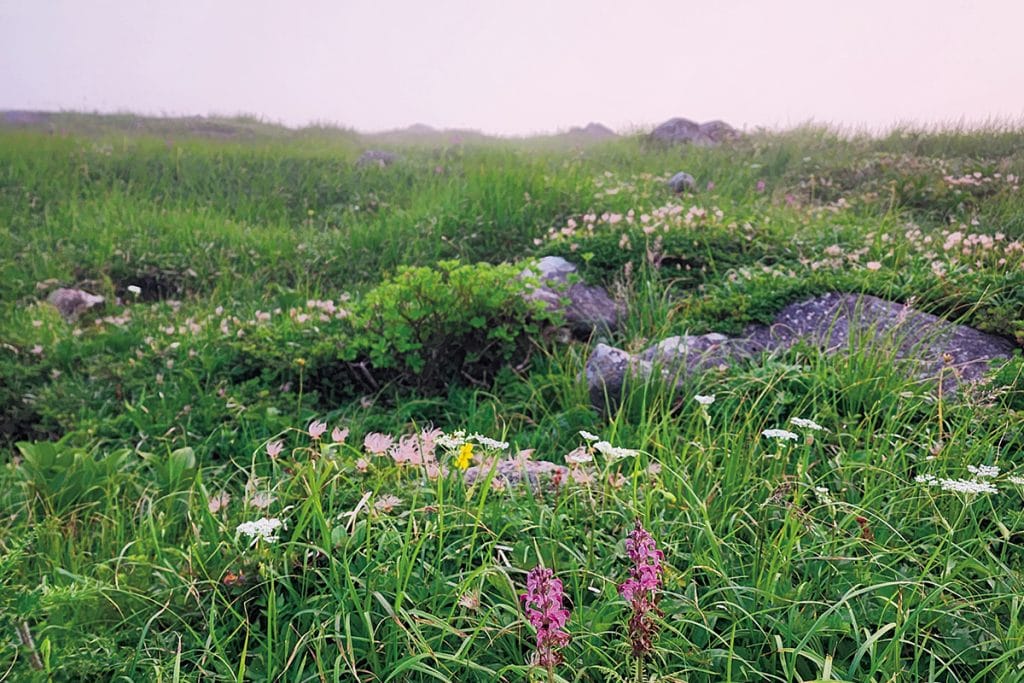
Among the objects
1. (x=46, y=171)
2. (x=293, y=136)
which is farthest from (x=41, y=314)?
(x=293, y=136)

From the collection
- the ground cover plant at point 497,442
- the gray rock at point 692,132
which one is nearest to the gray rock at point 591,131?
the gray rock at point 692,132

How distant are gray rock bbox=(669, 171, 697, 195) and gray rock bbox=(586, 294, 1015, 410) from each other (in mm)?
4392

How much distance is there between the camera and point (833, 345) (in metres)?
4.28

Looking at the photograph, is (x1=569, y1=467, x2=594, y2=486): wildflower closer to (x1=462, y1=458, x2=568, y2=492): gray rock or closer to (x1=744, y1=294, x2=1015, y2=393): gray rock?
(x1=462, y1=458, x2=568, y2=492): gray rock

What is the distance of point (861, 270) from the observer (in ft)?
15.9

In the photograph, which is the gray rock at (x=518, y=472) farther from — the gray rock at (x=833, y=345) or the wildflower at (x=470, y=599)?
the gray rock at (x=833, y=345)

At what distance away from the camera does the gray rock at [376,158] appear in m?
12.3

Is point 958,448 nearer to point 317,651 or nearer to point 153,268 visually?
point 317,651

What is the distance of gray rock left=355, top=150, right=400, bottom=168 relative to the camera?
40.3 feet

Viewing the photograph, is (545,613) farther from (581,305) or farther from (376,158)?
(376,158)

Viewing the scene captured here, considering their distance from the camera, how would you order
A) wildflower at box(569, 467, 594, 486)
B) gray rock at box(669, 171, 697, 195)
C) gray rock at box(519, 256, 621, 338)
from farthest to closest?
gray rock at box(669, 171, 697, 195) → gray rock at box(519, 256, 621, 338) → wildflower at box(569, 467, 594, 486)

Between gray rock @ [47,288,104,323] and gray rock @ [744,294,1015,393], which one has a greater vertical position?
gray rock @ [744,294,1015,393]

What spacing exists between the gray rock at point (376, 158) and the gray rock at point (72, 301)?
6.07 m

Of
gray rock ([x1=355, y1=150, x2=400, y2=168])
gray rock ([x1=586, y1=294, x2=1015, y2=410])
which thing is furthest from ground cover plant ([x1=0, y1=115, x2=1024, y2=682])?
gray rock ([x1=355, y1=150, x2=400, y2=168])
